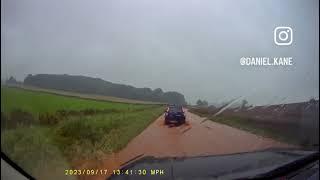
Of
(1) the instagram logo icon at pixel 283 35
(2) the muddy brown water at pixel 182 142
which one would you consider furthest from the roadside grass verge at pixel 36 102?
(1) the instagram logo icon at pixel 283 35

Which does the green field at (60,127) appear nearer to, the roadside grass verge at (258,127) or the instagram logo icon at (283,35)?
the roadside grass verge at (258,127)

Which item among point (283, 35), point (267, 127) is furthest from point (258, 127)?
point (283, 35)

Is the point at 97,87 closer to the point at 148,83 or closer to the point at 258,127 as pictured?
the point at 148,83

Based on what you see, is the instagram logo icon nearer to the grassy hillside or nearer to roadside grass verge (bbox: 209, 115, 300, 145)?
roadside grass verge (bbox: 209, 115, 300, 145)

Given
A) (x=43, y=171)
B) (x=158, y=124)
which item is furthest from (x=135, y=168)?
(x=43, y=171)

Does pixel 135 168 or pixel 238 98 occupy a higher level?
pixel 238 98

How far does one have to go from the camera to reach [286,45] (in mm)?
3725

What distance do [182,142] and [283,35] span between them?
105cm

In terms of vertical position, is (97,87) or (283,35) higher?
(283,35)

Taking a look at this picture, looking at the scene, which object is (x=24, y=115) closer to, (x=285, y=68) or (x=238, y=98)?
(x=238, y=98)

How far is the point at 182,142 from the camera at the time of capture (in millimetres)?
3730

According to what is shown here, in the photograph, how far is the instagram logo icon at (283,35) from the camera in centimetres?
372

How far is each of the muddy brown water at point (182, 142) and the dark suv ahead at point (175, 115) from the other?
4 centimetres

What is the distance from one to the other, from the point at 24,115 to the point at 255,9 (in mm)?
1804
